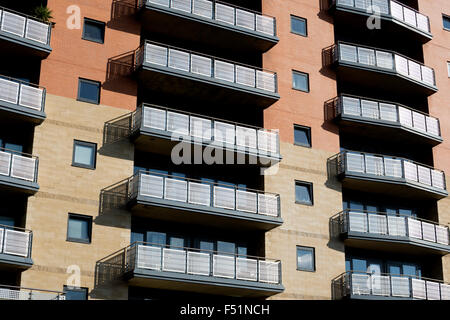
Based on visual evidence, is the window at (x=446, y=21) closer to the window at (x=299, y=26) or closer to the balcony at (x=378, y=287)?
the window at (x=299, y=26)

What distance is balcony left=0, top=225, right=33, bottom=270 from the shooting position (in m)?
25.5

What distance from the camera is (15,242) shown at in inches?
1013

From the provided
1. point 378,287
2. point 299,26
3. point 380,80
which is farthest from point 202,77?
point 378,287

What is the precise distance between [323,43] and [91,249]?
16.1 metres

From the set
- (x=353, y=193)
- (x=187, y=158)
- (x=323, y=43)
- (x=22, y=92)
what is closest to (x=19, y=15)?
(x=22, y=92)

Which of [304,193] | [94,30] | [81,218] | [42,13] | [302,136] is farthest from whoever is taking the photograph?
[302,136]

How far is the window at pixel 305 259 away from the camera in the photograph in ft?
103

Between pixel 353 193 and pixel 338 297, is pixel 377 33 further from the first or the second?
pixel 338 297

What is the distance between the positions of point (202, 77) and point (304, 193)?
702 centimetres

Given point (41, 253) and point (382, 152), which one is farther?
point (382, 152)

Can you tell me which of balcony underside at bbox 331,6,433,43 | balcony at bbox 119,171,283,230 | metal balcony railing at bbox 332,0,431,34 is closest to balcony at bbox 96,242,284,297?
balcony at bbox 119,171,283,230

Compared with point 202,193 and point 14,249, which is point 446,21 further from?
point 14,249

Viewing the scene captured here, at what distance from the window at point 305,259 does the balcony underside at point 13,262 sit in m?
11.7
